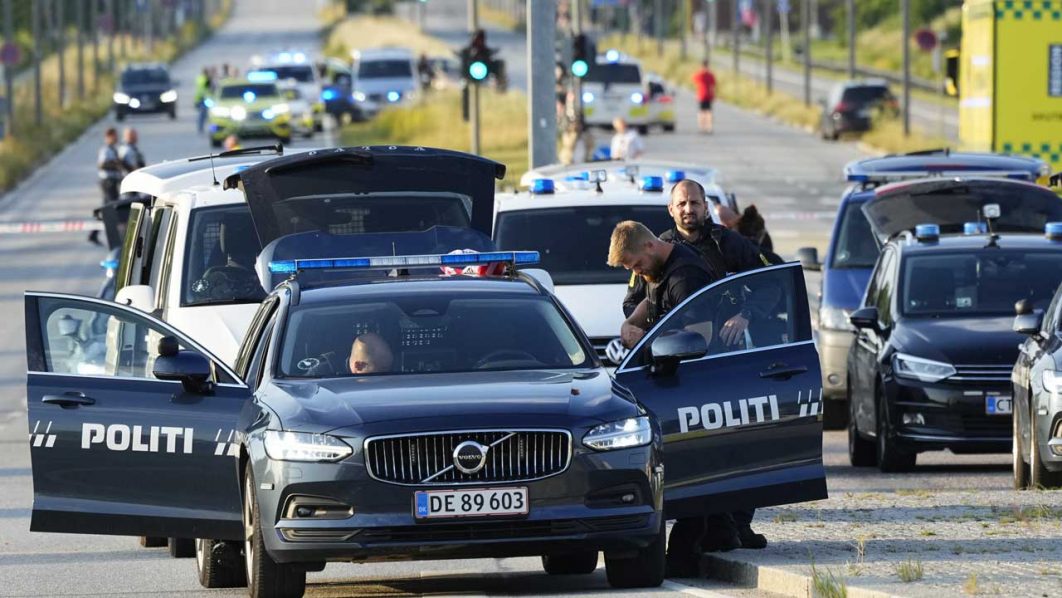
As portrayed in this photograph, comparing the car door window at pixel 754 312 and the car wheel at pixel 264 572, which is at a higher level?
the car door window at pixel 754 312

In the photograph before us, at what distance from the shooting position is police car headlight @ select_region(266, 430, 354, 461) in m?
9.11

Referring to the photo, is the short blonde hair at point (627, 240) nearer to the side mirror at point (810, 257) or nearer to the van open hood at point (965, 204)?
the side mirror at point (810, 257)

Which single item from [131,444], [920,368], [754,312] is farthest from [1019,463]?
[131,444]

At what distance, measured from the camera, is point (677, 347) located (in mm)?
9922

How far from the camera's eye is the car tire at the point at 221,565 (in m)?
10.5

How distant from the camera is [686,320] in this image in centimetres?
1045

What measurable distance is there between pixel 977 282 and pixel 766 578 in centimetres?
694

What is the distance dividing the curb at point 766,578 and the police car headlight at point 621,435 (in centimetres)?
80

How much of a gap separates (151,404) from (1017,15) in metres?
19.5

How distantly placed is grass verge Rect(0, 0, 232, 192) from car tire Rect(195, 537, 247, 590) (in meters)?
42.2

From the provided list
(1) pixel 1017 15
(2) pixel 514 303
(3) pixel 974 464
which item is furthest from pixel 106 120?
(2) pixel 514 303

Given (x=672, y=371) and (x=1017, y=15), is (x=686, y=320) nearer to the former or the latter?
(x=672, y=371)

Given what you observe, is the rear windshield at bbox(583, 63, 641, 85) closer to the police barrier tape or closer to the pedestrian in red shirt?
the pedestrian in red shirt

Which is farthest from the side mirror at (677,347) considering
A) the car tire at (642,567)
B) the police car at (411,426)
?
the car tire at (642,567)
